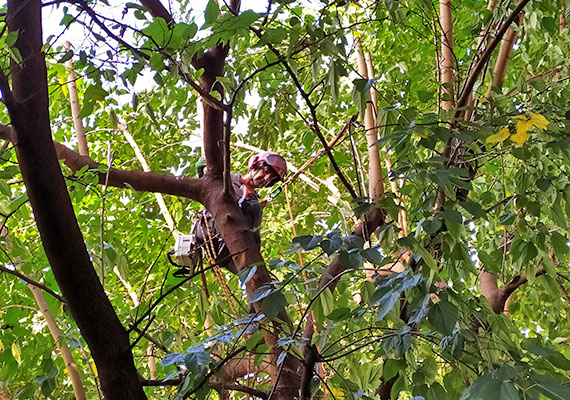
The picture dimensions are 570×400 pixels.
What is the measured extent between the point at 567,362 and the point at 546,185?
419mm

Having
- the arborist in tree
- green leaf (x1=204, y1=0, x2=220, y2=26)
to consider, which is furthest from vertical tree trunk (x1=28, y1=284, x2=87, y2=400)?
green leaf (x1=204, y1=0, x2=220, y2=26)

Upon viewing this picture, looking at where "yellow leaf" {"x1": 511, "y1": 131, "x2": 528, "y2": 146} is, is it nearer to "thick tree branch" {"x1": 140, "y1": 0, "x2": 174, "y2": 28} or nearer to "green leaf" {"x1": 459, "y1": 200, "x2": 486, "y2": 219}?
"green leaf" {"x1": 459, "y1": 200, "x2": 486, "y2": 219}

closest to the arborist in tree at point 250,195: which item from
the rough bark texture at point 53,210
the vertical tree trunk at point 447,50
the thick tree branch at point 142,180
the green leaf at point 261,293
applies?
the thick tree branch at point 142,180

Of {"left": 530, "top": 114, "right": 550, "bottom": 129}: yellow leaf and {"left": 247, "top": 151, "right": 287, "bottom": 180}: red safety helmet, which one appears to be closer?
{"left": 530, "top": 114, "right": 550, "bottom": 129}: yellow leaf

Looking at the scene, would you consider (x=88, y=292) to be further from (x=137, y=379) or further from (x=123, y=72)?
(x=123, y=72)

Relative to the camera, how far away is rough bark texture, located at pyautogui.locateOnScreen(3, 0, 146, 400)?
1055mm

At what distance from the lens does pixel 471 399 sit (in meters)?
0.82

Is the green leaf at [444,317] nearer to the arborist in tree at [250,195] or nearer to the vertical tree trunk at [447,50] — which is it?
the vertical tree trunk at [447,50]

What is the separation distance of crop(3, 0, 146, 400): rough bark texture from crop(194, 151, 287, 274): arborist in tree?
0.93 meters

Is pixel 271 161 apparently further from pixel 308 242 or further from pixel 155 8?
pixel 308 242

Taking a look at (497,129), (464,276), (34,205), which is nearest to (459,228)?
(497,129)

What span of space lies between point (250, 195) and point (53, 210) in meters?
1.27

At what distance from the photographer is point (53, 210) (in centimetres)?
107

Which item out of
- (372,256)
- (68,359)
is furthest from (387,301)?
(68,359)
